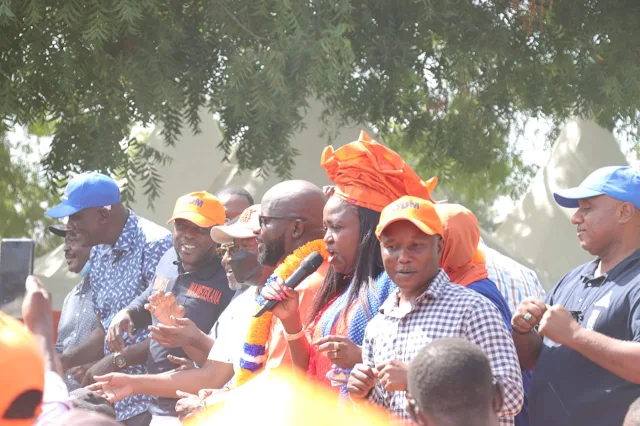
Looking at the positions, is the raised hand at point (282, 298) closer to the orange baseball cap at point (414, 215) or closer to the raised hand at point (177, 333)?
the orange baseball cap at point (414, 215)

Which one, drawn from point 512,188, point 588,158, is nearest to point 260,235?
point 588,158

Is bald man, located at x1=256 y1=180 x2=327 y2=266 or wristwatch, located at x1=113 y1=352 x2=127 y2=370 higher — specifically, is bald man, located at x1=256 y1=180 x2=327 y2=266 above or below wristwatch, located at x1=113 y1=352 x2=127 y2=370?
above

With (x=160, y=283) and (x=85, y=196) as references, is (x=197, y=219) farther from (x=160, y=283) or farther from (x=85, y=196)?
(x=85, y=196)

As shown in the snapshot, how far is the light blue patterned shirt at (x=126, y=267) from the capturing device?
642 centimetres

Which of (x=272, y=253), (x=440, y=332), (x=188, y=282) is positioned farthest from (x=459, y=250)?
(x=188, y=282)

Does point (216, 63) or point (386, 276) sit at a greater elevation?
point (216, 63)

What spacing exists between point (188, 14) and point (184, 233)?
440 cm

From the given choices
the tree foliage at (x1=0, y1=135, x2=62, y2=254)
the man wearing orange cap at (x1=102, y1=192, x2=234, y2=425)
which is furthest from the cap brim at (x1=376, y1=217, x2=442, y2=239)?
the tree foliage at (x1=0, y1=135, x2=62, y2=254)

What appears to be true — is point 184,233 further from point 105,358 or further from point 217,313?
point 105,358

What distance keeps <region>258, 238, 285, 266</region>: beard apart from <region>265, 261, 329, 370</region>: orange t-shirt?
24 cm

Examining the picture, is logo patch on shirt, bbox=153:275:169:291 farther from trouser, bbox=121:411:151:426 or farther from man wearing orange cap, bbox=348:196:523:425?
man wearing orange cap, bbox=348:196:523:425

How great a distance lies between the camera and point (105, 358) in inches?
237

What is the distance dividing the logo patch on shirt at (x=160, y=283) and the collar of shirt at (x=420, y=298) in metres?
2.29

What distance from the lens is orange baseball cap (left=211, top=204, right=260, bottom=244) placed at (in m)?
5.20
